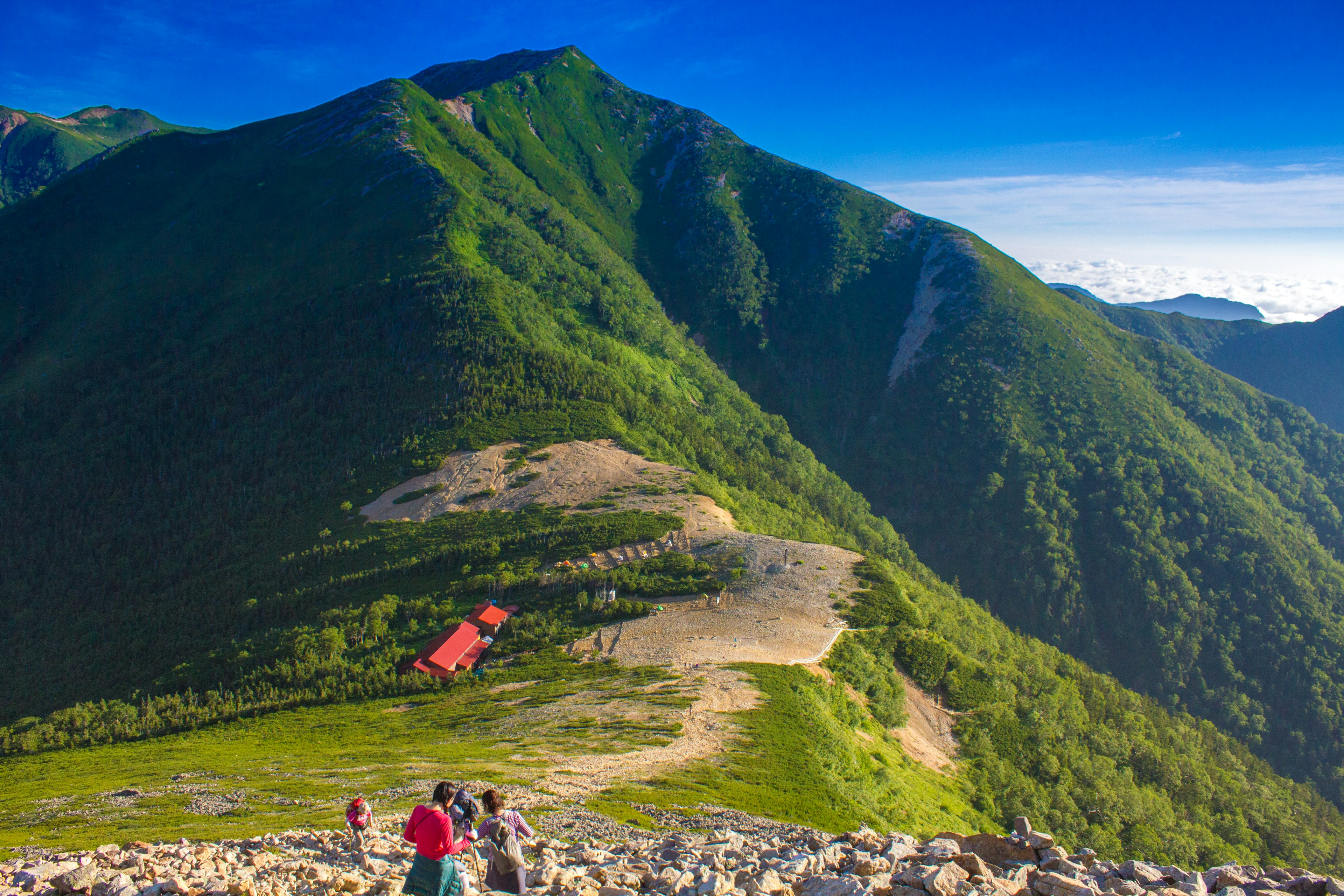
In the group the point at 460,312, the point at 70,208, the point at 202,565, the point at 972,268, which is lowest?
the point at 202,565

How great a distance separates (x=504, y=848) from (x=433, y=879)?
1802mm

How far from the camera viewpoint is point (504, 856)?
1606cm

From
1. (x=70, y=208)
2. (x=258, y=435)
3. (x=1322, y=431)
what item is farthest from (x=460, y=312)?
(x=1322, y=431)

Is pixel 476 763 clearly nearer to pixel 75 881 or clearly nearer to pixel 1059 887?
pixel 75 881

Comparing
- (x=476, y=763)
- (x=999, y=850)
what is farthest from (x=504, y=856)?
(x=476, y=763)

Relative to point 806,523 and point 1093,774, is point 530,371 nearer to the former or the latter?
point 806,523

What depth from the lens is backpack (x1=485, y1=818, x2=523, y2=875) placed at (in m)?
16.0

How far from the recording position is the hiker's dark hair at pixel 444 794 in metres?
15.2

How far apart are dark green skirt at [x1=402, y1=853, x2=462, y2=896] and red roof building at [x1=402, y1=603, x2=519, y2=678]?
139 ft

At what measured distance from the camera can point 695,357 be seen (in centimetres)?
16625

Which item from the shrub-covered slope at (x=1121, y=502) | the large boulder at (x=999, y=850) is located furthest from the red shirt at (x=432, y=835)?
the shrub-covered slope at (x=1121, y=502)

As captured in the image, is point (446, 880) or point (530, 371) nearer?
point (446, 880)

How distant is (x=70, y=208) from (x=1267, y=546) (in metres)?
289

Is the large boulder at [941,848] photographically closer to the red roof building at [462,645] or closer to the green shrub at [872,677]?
the green shrub at [872,677]
